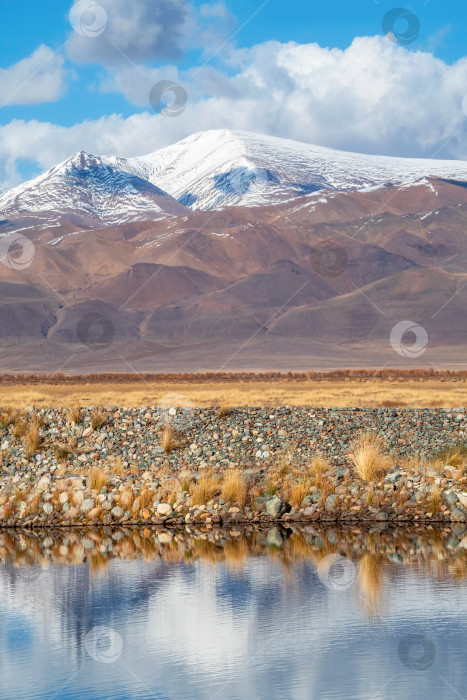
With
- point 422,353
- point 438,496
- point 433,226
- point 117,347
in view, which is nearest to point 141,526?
point 438,496

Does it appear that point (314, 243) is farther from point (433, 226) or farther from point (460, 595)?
point (460, 595)

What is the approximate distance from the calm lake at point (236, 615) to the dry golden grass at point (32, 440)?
4805 mm

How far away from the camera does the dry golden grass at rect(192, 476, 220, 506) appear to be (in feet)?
64.5

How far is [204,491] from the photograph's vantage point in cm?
1980

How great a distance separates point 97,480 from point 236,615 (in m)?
7.83

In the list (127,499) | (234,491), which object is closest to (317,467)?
(234,491)

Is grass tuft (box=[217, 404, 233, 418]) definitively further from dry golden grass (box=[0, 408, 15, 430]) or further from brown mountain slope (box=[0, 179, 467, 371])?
brown mountain slope (box=[0, 179, 467, 371])

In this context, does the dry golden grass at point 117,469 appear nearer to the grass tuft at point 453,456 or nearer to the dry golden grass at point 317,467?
the dry golden grass at point 317,467

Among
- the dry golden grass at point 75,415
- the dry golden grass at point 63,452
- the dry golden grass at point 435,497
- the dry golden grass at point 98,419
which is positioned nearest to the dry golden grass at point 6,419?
the dry golden grass at point 75,415

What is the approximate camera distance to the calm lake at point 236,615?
10.6 metres

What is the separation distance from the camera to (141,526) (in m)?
19.5

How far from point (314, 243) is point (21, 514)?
6715 inches

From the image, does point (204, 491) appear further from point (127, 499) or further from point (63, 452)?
point (63, 452)

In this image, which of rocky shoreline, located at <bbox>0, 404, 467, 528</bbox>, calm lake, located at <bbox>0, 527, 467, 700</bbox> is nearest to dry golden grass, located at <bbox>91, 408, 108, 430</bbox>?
rocky shoreline, located at <bbox>0, 404, 467, 528</bbox>
